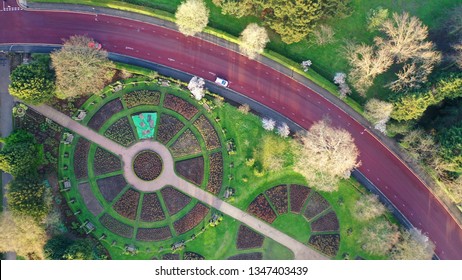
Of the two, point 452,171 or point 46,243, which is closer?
point 46,243

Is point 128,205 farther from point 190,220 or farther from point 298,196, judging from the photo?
point 298,196

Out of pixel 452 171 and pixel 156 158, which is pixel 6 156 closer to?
pixel 156 158

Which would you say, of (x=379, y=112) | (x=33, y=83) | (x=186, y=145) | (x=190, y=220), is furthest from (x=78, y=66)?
(x=379, y=112)

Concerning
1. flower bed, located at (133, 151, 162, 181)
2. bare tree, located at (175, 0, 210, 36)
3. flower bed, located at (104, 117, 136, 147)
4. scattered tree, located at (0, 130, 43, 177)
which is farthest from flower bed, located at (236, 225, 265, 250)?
scattered tree, located at (0, 130, 43, 177)

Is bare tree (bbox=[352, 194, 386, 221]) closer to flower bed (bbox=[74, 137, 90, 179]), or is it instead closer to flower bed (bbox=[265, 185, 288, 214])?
flower bed (bbox=[265, 185, 288, 214])

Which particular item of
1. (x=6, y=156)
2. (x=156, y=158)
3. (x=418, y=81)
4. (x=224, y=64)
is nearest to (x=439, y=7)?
(x=418, y=81)

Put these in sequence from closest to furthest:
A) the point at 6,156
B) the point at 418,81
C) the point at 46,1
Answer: the point at 6,156 < the point at 418,81 < the point at 46,1

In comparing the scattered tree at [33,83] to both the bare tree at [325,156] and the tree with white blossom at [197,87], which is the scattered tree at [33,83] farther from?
the bare tree at [325,156]
